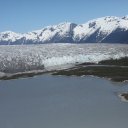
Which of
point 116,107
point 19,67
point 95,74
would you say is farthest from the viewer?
point 19,67

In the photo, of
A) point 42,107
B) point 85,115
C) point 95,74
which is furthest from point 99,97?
point 95,74

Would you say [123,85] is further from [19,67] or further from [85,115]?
[19,67]

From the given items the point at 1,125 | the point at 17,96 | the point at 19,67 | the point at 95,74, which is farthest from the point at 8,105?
the point at 19,67

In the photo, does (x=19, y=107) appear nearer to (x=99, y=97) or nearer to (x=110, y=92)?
(x=99, y=97)

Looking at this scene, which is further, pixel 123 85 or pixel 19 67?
pixel 19 67

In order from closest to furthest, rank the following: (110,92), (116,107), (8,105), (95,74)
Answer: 1. (116,107)
2. (8,105)
3. (110,92)
4. (95,74)

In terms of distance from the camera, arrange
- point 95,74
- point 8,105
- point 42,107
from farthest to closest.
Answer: point 95,74 → point 8,105 → point 42,107
